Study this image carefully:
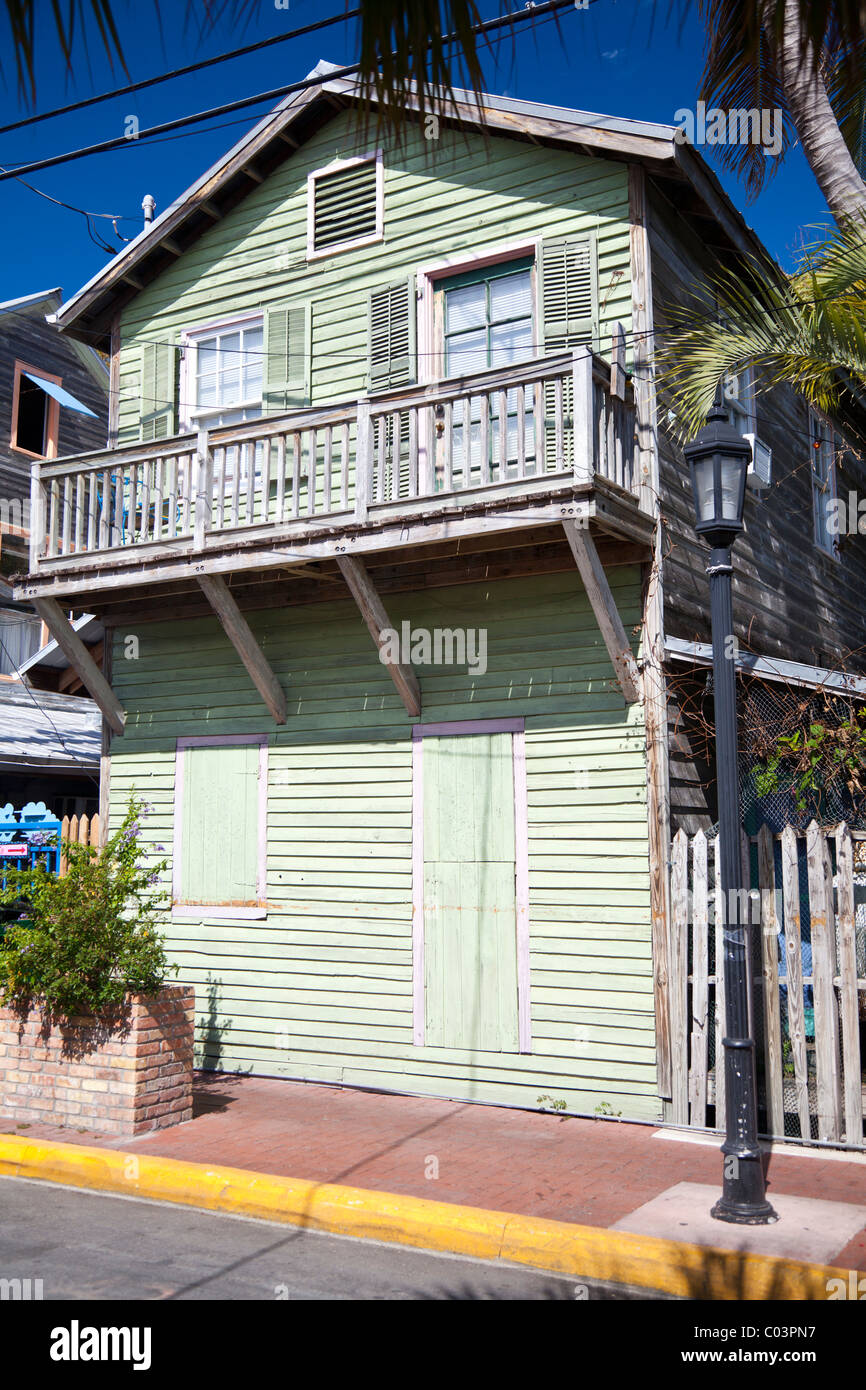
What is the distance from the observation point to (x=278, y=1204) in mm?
6707

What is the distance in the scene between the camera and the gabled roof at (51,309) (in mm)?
20016

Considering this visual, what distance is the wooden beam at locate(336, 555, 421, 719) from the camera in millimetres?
9531

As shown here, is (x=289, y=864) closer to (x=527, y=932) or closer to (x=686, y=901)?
(x=527, y=932)

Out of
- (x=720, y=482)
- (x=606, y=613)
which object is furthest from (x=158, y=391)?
(x=720, y=482)

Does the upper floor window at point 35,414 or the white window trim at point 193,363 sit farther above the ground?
the upper floor window at point 35,414

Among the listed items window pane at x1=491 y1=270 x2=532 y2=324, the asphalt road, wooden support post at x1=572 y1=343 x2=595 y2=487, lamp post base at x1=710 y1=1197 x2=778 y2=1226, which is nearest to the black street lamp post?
lamp post base at x1=710 y1=1197 x2=778 y2=1226

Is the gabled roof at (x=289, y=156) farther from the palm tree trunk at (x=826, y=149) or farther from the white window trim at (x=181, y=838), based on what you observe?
the white window trim at (x=181, y=838)

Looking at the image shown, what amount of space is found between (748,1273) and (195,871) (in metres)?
7.04

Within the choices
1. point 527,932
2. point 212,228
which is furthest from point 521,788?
point 212,228

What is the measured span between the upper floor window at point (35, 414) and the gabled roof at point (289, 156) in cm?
801

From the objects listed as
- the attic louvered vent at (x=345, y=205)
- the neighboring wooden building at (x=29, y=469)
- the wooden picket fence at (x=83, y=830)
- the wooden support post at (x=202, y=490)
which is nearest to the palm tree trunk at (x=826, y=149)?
the attic louvered vent at (x=345, y=205)

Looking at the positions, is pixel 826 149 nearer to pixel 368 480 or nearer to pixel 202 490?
Result: pixel 368 480

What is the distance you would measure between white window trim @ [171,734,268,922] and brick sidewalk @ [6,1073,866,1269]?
5.75 ft

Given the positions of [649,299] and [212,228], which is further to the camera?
[212,228]
